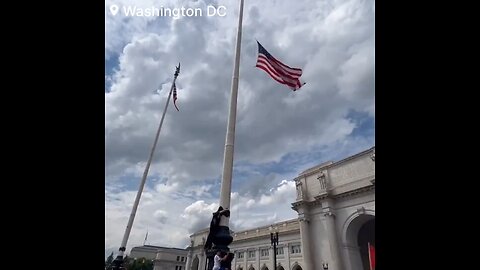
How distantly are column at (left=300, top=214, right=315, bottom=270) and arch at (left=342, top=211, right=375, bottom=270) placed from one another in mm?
4656

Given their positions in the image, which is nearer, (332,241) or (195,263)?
(332,241)

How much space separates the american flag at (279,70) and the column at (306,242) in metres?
27.8

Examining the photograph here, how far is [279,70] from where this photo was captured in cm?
1229

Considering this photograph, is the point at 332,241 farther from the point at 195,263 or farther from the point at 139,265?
the point at 139,265

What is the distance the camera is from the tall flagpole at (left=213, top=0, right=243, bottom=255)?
25.5 feet

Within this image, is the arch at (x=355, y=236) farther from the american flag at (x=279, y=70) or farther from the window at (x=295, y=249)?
the american flag at (x=279, y=70)

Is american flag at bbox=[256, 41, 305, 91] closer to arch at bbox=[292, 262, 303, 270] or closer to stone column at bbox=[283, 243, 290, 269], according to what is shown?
arch at bbox=[292, 262, 303, 270]

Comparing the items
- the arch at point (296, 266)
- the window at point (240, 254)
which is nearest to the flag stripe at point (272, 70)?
the arch at point (296, 266)

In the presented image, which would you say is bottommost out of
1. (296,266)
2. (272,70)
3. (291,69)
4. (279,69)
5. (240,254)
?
(296,266)

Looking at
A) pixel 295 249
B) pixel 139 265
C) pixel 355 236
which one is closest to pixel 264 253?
pixel 295 249

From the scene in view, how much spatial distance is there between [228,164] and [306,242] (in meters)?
29.6
